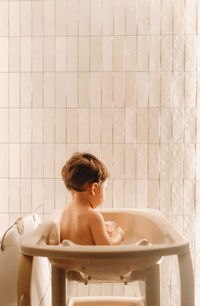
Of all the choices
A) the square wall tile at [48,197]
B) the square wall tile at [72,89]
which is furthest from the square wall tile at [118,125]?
the square wall tile at [48,197]

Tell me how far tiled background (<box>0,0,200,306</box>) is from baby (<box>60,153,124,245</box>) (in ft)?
2.11

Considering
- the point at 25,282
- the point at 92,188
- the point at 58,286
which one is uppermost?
the point at 92,188

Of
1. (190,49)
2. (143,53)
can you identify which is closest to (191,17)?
(190,49)

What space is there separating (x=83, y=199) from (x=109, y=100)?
0.77 meters

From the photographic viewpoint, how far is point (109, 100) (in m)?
2.12

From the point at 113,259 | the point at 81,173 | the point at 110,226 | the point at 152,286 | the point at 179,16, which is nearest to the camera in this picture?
the point at 113,259

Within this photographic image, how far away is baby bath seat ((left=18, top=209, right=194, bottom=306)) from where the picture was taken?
1.09 metres

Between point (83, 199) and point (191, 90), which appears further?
point (191, 90)

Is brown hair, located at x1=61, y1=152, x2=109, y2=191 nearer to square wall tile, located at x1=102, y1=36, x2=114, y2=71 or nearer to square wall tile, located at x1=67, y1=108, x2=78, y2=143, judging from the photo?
square wall tile, located at x1=67, y1=108, x2=78, y2=143

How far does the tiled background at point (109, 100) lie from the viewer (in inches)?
82.7

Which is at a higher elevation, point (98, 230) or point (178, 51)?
point (178, 51)

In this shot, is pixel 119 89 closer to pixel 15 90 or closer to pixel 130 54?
pixel 130 54

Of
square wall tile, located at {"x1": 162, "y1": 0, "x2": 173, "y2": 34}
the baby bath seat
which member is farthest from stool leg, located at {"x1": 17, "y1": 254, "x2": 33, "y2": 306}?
square wall tile, located at {"x1": 162, "y1": 0, "x2": 173, "y2": 34}

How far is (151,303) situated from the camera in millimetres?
1361
